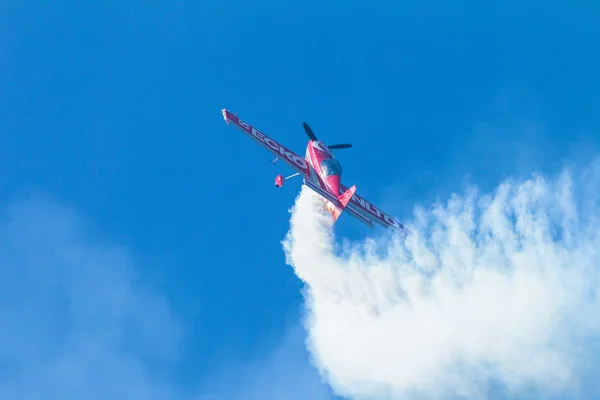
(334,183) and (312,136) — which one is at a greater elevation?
(312,136)

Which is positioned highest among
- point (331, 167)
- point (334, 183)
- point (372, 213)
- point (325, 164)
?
point (325, 164)

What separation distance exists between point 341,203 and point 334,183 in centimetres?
376

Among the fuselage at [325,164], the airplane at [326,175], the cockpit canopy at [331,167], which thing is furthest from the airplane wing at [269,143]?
the cockpit canopy at [331,167]

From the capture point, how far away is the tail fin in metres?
47.9

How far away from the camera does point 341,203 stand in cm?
4875

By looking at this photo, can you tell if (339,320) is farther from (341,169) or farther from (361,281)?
(341,169)

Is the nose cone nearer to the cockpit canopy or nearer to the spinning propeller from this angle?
the cockpit canopy

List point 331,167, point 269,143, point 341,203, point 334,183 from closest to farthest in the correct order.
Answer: point 341,203, point 334,183, point 331,167, point 269,143

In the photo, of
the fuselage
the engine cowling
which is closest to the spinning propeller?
the fuselage

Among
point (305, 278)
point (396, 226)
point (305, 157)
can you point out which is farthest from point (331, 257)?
point (305, 157)

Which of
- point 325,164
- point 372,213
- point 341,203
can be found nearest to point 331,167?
point 325,164

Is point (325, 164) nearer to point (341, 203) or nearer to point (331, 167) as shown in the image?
point (331, 167)

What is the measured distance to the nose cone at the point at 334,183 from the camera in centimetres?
5161

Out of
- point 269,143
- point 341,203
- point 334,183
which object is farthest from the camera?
point 269,143
